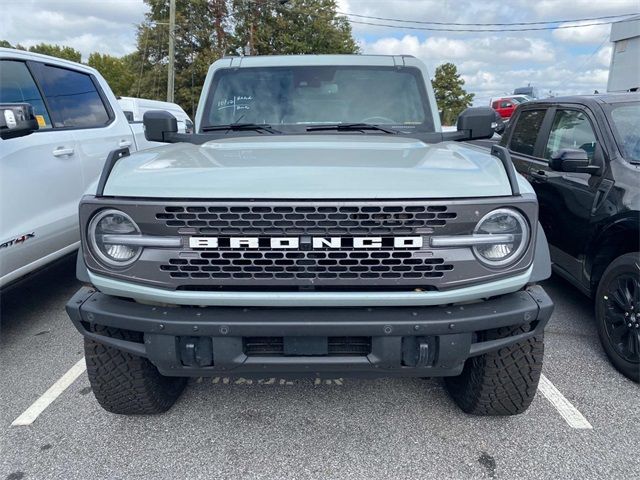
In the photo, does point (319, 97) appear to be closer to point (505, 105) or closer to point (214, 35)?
point (505, 105)

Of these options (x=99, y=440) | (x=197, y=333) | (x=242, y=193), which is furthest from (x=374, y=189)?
(x=99, y=440)

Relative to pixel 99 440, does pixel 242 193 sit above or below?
above

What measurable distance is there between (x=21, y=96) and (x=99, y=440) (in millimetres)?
2882

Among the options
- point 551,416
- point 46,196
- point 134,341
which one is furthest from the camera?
point 46,196

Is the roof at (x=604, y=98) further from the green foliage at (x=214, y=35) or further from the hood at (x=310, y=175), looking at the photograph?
the green foliage at (x=214, y=35)

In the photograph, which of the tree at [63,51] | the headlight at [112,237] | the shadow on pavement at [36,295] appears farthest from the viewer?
the tree at [63,51]

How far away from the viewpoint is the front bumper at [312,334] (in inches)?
81.2

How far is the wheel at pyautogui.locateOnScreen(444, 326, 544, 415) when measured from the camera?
2480 millimetres

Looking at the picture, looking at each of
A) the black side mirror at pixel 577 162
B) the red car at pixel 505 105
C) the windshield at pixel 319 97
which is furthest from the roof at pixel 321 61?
the red car at pixel 505 105

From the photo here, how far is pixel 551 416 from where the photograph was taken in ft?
9.22

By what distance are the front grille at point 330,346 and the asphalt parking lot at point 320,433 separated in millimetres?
636

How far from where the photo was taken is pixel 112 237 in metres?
2.13

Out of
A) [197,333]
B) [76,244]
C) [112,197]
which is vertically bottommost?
[76,244]

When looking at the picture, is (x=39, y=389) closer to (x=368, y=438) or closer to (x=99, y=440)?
(x=99, y=440)
